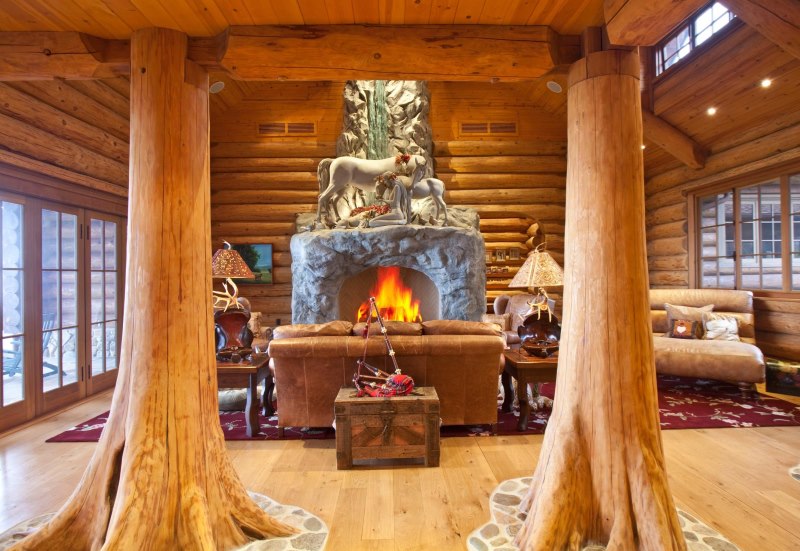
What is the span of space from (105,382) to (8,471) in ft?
7.72

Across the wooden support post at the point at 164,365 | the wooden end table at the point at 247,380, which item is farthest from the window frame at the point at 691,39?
the wooden end table at the point at 247,380

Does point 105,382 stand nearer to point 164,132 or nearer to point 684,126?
point 164,132

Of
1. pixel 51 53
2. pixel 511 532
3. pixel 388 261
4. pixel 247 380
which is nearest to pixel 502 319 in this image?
pixel 388 261

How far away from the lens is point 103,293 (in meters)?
5.10

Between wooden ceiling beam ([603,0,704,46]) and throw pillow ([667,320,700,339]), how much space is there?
4356 mm

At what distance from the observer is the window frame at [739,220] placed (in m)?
5.28

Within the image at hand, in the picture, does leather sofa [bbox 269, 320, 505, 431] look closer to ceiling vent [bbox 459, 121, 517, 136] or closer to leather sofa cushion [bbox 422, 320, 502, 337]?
leather sofa cushion [bbox 422, 320, 502, 337]

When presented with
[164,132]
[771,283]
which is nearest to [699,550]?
[164,132]

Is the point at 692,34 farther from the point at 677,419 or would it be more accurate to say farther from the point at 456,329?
the point at 456,329

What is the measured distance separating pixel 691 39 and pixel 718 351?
399 centimetres

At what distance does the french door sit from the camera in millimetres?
3848

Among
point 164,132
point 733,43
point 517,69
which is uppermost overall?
point 733,43

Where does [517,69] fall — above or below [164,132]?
above

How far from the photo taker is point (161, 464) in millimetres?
1881
